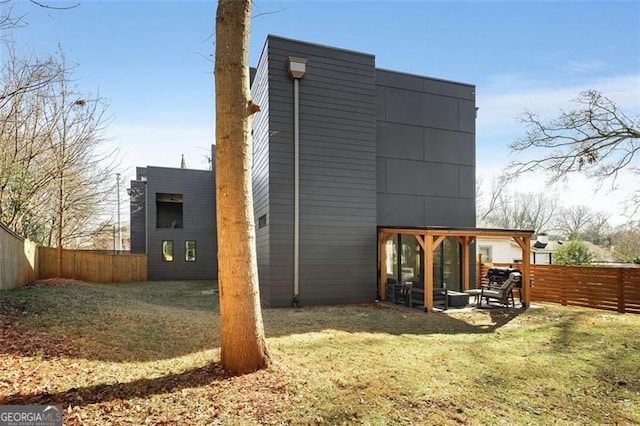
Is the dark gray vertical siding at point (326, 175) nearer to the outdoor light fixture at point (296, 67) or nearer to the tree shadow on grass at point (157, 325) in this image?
the outdoor light fixture at point (296, 67)

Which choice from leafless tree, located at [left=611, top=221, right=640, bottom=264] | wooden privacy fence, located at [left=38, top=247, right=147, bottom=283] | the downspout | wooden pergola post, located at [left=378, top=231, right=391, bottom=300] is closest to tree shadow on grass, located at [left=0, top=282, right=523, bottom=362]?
wooden pergola post, located at [left=378, top=231, right=391, bottom=300]

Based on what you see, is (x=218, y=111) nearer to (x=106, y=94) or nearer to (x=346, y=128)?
(x=346, y=128)

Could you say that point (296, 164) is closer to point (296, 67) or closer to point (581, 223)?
point (296, 67)

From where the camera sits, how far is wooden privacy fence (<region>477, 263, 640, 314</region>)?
9.01m

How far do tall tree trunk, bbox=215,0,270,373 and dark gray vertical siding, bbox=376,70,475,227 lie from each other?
7024mm

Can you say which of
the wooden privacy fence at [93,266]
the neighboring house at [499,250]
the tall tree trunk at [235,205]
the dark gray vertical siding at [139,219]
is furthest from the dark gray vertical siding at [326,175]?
the dark gray vertical siding at [139,219]

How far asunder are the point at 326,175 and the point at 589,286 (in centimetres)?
754

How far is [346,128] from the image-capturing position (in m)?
9.80

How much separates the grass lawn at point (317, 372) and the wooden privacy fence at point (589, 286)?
2.63 m

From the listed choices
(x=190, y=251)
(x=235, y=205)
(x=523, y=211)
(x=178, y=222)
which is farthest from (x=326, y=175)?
(x=523, y=211)

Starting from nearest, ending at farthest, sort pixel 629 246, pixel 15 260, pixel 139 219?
1. pixel 15 260
2. pixel 139 219
3. pixel 629 246

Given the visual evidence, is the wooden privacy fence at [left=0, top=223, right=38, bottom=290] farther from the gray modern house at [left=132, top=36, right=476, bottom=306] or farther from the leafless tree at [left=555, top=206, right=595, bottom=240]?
the leafless tree at [left=555, top=206, right=595, bottom=240]

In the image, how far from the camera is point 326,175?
9.58 meters

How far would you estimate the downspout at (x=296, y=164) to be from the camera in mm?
9039
